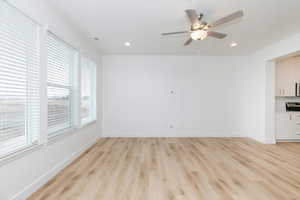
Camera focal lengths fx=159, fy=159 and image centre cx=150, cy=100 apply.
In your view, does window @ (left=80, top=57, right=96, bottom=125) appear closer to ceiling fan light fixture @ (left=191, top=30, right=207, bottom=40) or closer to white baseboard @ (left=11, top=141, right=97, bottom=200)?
white baseboard @ (left=11, top=141, right=97, bottom=200)

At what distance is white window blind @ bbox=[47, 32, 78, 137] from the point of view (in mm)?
2662

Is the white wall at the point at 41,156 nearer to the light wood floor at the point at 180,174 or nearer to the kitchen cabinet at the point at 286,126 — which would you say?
the light wood floor at the point at 180,174

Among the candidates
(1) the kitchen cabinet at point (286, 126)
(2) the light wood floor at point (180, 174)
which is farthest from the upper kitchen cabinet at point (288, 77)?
(2) the light wood floor at point (180, 174)

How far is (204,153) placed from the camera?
3.78 metres

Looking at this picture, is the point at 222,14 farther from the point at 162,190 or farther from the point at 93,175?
the point at 93,175

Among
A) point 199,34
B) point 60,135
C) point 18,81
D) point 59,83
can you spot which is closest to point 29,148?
point 60,135

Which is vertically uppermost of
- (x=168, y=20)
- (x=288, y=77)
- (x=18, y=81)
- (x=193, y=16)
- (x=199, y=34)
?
(x=168, y=20)

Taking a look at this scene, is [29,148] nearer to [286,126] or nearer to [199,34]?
[199,34]

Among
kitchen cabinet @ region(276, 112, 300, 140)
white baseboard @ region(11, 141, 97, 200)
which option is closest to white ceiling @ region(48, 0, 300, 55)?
kitchen cabinet @ region(276, 112, 300, 140)

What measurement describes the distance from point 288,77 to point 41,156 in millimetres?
6490

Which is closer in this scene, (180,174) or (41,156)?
(41,156)

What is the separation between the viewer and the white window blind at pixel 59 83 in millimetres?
2662

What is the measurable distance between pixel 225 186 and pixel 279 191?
71 cm

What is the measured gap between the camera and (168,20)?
115 inches
